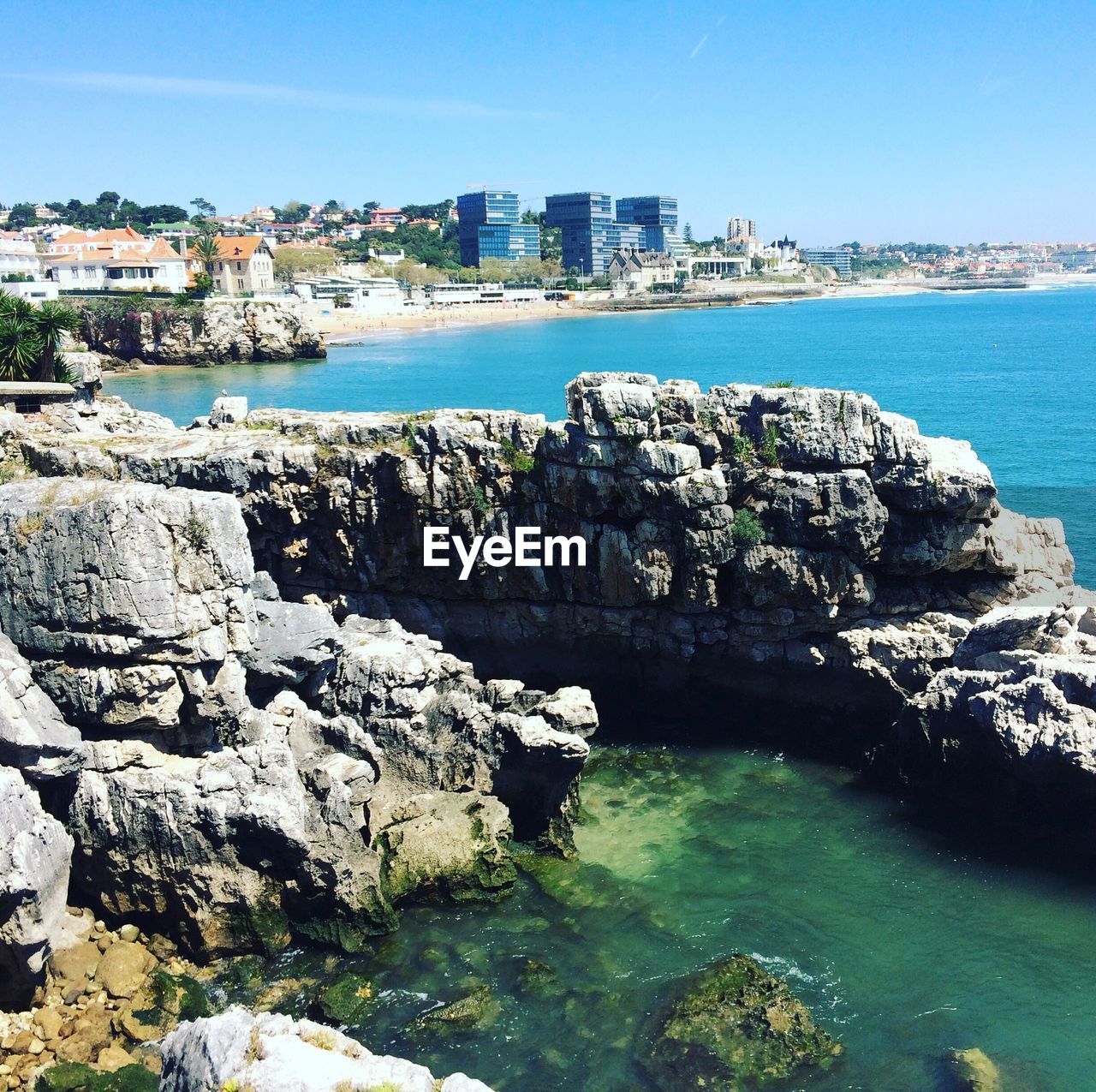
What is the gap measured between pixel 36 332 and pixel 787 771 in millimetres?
32652

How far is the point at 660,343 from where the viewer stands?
13588 cm

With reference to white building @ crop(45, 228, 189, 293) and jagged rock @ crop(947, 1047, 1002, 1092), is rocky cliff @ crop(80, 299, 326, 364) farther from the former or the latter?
jagged rock @ crop(947, 1047, 1002, 1092)

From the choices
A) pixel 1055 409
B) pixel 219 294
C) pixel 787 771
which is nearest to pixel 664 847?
pixel 787 771

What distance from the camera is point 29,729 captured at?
19.7 meters

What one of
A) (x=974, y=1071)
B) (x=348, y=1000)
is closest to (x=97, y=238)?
(x=348, y=1000)

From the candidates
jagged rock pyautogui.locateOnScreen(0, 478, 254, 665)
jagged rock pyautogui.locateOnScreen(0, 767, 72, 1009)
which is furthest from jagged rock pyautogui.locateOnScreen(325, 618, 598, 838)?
jagged rock pyautogui.locateOnScreen(0, 767, 72, 1009)

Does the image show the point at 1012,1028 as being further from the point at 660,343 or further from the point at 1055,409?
the point at 660,343

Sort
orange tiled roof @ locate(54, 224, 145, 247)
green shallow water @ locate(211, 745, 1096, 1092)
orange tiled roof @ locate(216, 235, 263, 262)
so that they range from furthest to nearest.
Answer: orange tiled roof @ locate(216, 235, 263, 262)
orange tiled roof @ locate(54, 224, 145, 247)
green shallow water @ locate(211, 745, 1096, 1092)

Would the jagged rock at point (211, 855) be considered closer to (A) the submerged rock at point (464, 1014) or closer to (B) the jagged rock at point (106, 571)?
(B) the jagged rock at point (106, 571)

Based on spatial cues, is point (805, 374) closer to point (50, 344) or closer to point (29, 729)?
point (50, 344)

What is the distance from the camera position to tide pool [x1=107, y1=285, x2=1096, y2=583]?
56.9m

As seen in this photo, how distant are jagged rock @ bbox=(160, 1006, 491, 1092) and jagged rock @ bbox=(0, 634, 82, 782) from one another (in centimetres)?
834

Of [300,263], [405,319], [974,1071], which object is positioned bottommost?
[974,1071]

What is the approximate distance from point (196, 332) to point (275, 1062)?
342ft
